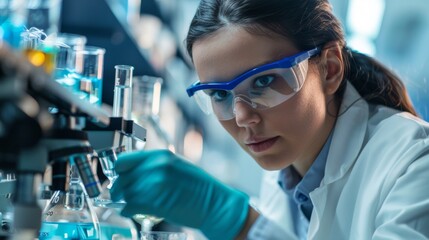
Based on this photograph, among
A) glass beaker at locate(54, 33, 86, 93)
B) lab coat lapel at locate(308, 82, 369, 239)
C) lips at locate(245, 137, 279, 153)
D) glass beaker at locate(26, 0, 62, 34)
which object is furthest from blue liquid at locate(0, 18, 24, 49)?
lab coat lapel at locate(308, 82, 369, 239)

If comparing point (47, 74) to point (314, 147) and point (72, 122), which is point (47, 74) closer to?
point (72, 122)

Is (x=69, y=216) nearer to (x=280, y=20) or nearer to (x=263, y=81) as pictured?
(x=263, y=81)

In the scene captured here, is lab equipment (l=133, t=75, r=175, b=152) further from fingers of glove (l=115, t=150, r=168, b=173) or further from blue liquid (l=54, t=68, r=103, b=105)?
fingers of glove (l=115, t=150, r=168, b=173)

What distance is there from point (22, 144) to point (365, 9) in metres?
6.76

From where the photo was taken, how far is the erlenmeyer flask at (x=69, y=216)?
165 centimetres

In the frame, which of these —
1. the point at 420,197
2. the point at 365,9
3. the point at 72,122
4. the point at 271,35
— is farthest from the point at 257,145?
the point at 365,9

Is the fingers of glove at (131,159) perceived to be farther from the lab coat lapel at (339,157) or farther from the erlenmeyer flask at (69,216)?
the lab coat lapel at (339,157)

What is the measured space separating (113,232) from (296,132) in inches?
22.3

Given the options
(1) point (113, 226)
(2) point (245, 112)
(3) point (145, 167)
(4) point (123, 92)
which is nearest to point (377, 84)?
(2) point (245, 112)

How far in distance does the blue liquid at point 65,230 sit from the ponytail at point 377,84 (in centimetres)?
99

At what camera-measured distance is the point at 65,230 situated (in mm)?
1657

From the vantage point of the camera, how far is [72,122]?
1.19m

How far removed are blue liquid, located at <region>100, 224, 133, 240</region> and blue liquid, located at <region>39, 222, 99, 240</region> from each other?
0.19 m

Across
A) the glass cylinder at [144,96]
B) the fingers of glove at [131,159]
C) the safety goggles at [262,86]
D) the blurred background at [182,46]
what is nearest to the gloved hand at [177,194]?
the fingers of glove at [131,159]
